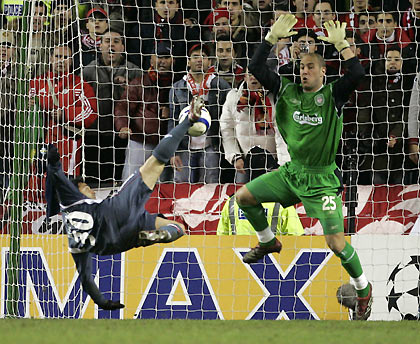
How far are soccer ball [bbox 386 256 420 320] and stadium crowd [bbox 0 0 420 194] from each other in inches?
53.0

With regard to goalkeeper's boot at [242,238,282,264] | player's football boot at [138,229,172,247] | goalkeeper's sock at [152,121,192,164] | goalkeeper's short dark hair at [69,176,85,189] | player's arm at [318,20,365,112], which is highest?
player's arm at [318,20,365,112]

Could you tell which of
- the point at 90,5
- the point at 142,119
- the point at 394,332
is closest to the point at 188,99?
the point at 142,119

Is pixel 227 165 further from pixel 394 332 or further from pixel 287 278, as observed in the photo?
pixel 394 332

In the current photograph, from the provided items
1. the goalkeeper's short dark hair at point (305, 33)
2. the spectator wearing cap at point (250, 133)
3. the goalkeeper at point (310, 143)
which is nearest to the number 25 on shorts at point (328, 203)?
the goalkeeper at point (310, 143)

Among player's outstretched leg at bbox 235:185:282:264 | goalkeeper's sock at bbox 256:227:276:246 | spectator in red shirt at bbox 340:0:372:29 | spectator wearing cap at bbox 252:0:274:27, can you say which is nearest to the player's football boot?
player's outstretched leg at bbox 235:185:282:264

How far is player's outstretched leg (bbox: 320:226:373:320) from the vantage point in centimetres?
755

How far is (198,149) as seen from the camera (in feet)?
32.1

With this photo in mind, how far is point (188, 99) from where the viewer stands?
A: 9602 millimetres

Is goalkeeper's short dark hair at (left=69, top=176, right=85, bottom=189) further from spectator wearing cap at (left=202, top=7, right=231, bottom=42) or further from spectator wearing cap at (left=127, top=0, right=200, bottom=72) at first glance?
spectator wearing cap at (left=202, top=7, right=231, bottom=42)

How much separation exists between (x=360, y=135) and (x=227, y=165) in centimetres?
161

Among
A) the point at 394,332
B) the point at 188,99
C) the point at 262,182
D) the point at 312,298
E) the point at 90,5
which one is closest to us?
the point at 394,332

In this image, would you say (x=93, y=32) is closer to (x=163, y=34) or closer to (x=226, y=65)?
(x=163, y=34)

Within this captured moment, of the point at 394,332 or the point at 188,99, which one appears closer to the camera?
the point at 394,332

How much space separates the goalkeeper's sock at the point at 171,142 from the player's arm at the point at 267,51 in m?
0.77
